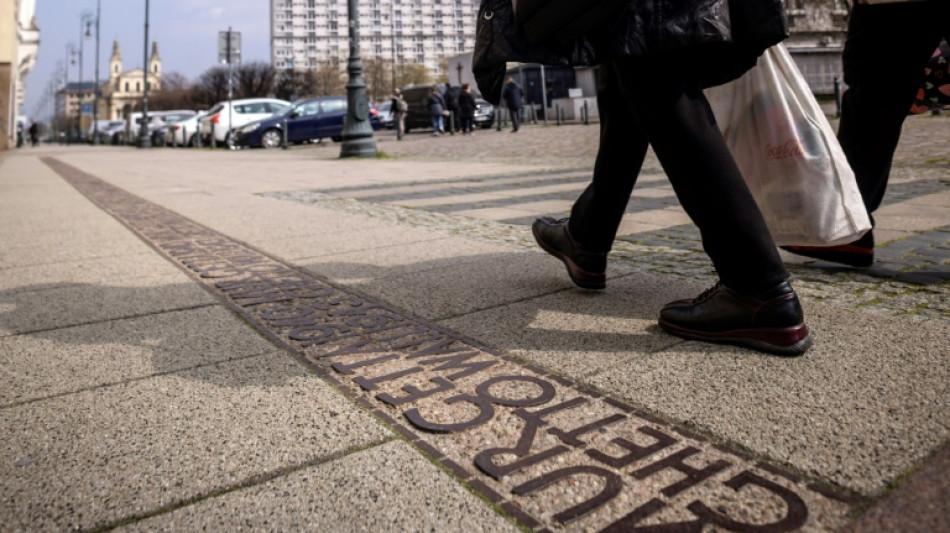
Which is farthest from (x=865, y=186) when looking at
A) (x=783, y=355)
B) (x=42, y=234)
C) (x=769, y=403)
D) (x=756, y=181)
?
(x=42, y=234)

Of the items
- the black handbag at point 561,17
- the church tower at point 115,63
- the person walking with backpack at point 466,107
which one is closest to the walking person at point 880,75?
the black handbag at point 561,17

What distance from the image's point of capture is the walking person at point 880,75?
9.18 ft

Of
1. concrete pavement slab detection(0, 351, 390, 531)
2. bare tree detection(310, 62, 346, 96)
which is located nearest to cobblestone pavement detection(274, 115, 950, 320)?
concrete pavement slab detection(0, 351, 390, 531)

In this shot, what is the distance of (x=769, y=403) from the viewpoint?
5.83ft

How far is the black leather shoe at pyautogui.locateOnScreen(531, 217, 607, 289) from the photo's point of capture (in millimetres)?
2846

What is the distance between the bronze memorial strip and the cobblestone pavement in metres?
1.35

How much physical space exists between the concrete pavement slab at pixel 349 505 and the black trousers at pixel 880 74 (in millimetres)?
2342

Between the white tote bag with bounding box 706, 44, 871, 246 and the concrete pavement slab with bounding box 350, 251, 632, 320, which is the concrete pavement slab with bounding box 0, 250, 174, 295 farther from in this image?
the white tote bag with bounding box 706, 44, 871, 246

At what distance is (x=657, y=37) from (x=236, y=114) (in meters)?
26.7

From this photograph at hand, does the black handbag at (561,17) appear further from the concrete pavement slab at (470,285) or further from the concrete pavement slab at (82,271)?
the concrete pavement slab at (82,271)

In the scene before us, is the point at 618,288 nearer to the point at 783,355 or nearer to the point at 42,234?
the point at 783,355

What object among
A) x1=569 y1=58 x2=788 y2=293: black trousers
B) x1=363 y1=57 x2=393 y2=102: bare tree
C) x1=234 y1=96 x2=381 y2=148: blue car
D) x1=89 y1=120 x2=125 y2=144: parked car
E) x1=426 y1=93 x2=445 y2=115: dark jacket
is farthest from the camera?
x1=363 y1=57 x2=393 y2=102: bare tree

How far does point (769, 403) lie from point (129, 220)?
211 inches

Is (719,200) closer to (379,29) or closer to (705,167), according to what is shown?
(705,167)
